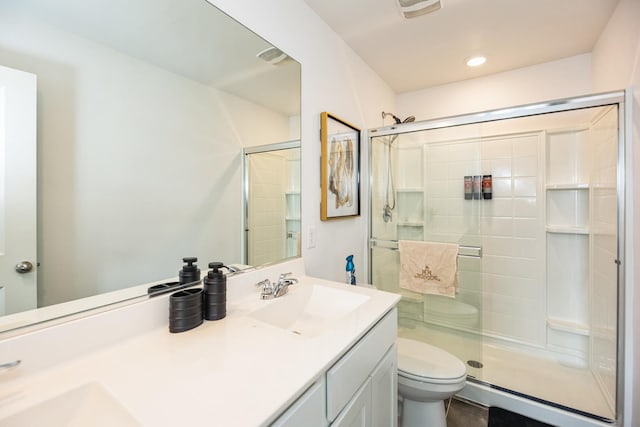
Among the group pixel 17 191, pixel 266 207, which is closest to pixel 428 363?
pixel 266 207

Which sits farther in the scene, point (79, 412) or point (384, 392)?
point (384, 392)

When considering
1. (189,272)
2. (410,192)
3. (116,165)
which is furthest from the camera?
(410,192)

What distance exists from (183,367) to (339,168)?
145 centimetres

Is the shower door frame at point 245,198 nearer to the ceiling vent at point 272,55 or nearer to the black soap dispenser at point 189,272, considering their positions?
the black soap dispenser at point 189,272

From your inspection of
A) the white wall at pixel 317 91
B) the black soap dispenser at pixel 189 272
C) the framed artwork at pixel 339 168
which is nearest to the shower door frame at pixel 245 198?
the black soap dispenser at pixel 189 272

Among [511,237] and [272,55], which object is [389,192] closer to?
[511,237]

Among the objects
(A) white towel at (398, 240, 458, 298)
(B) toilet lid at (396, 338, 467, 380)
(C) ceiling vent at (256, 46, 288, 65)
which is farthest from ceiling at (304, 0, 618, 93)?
→ (B) toilet lid at (396, 338, 467, 380)

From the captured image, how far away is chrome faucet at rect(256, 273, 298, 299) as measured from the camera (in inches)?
45.3

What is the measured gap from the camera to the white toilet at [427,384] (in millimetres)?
1343

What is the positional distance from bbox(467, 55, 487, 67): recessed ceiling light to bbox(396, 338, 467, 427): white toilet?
2.18 metres

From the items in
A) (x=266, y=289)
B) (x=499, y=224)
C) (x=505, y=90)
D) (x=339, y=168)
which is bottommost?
(x=266, y=289)

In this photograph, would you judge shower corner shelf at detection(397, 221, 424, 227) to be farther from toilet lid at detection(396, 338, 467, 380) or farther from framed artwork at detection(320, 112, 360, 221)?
toilet lid at detection(396, 338, 467, 380)

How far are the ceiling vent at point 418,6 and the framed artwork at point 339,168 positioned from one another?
0.69 m

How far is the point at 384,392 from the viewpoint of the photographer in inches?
42.2
